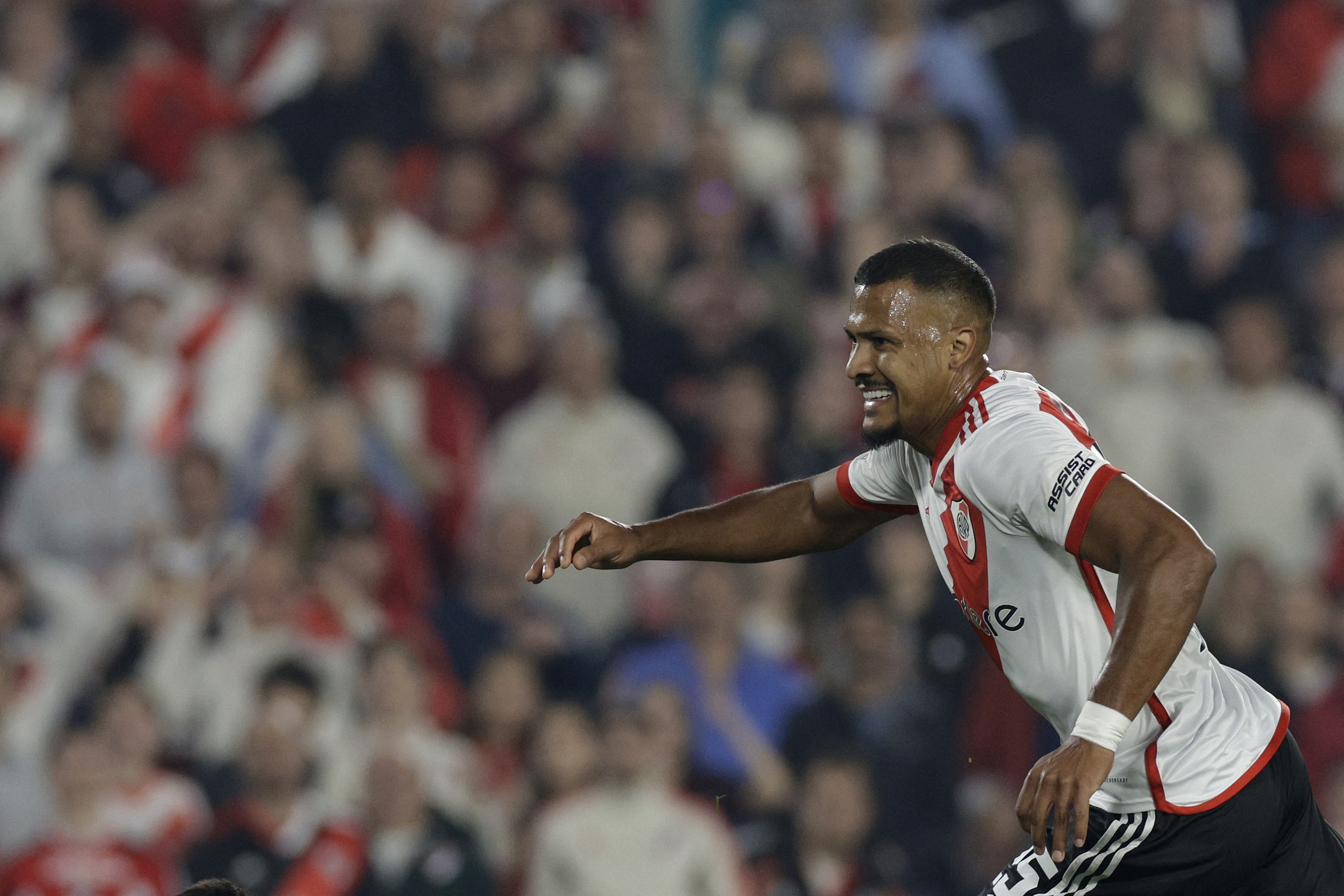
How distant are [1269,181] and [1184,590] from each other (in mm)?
7263

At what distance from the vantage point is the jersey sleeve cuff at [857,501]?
4.37 m

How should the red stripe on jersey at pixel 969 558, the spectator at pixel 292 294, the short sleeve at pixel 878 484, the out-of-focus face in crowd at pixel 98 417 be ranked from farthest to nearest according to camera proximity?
1. the spectator at pixel 292 294
2. the out-of-focus face in crowd at pixel 98 417
3. the short sleeve at pixel 878 484
4. the red stripe on jersey at pixel 969 558

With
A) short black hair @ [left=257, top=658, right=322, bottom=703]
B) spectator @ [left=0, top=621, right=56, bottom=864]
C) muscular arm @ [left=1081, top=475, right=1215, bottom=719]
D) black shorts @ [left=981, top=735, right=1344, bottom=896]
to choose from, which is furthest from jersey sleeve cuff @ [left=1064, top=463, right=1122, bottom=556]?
spectator @ [left=0, top=621, right=56, bottom=864]

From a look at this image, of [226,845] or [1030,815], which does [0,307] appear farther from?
[1030,815]

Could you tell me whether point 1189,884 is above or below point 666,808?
above

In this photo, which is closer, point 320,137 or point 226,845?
point 226,845

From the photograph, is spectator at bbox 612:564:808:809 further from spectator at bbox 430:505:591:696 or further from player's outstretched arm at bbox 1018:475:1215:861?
player's outstretched arm at bbox 1018:475:1215:861

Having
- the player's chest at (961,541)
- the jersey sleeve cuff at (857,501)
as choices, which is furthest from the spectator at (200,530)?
the player's chest at (961,541)

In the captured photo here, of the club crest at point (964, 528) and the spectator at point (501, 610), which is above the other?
the club crest at point (964, 528)

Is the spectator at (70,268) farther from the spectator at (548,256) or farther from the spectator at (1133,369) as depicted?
the spectator at (1133,369)

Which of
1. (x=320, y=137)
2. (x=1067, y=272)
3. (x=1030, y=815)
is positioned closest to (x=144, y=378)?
(x=320, y=137)

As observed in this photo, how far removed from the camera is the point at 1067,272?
9008mm

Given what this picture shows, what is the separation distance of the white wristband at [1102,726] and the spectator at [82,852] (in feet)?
17.2

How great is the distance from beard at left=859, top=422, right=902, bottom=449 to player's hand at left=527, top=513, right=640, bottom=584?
A: 2.13ft
